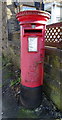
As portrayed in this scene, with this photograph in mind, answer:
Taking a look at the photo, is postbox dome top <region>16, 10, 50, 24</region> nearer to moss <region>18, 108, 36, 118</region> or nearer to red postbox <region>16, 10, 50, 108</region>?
red postbox <region>16, 10, 50, 108</region>

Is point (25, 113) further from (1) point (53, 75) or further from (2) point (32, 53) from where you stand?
(2) point (32, 53)

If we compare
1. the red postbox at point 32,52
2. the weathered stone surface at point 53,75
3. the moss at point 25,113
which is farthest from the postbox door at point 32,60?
the moss at point 25,113

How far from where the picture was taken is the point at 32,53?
2293 millimetres

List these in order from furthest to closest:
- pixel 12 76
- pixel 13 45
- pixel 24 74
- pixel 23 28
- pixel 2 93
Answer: pixel 13 45 < pixel 12 76 < pixel 2 93 < pixel 24 74 < pixel 23 28

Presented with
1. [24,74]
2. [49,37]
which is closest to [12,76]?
[24,74]

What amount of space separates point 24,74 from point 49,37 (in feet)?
3.35

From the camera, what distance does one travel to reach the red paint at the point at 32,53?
2166 mm

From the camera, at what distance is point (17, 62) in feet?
13.0

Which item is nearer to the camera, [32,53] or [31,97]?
[32,53]

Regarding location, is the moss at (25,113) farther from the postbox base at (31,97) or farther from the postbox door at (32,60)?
the postbox door at (32,60)

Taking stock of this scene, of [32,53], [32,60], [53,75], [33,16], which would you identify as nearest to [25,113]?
Result: [53,75]

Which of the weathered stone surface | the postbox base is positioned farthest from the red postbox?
the weathered stone surface

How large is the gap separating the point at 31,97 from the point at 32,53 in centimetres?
85

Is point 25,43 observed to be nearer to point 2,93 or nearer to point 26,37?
point 26,37
